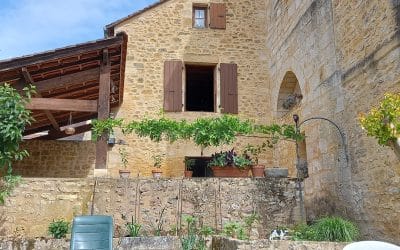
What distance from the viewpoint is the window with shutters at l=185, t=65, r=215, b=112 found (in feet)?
37.1

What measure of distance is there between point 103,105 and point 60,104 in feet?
2.35

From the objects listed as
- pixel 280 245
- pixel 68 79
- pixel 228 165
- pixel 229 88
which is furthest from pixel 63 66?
pixel 280 245

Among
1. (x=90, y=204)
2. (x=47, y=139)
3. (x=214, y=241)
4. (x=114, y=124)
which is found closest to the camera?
(x=214, y=241)

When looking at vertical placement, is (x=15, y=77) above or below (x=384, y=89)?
above

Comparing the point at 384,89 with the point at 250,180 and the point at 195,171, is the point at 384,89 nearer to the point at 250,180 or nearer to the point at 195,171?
the point at 250,180

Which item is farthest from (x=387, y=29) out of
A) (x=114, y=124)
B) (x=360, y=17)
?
(x=114, y=124)

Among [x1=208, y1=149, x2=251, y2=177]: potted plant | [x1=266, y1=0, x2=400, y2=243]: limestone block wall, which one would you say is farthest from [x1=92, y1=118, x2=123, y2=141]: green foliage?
[x1=266, y1=0, x2=400, y2=243]: limestone block wall

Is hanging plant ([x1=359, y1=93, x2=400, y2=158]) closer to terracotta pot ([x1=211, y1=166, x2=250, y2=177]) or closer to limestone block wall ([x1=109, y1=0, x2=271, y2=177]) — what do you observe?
terracotta pot ([x1=211, y1=166, x2=250, y2=177])

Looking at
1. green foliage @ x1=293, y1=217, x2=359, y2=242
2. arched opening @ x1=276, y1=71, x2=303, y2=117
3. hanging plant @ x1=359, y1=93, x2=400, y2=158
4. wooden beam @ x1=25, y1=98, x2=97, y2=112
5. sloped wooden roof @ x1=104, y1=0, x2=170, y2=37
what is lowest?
green foliage @ x1=293, y1=217, x2=359, y2=242

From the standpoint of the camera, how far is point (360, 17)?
19.6 feet

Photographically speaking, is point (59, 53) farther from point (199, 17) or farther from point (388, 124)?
point (199, 17)

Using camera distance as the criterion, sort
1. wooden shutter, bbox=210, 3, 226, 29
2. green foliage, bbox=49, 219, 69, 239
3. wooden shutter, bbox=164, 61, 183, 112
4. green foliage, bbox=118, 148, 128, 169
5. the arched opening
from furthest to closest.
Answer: wooden shutter, bbox=210, 3, 226, 29 < wooden shutter, bbox=164, 61, 183, 112 < the arched opening < green foliage, bbox=118, 148, 128, 169 < green foliage, bbox=49, 219, 69, 239

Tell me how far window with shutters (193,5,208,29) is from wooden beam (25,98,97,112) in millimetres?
4915

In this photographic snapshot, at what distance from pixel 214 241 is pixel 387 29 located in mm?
3719
